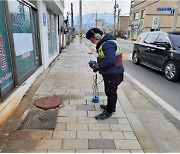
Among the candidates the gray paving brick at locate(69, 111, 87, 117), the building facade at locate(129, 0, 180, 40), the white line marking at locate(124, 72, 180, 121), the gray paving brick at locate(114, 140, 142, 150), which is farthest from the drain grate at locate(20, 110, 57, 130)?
the building facade at locate(129, 0, 180, 40)

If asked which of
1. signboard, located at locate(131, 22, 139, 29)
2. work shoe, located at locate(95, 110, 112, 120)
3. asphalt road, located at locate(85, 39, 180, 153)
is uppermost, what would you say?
signboard, located at locate(131, 22, 139, 29)

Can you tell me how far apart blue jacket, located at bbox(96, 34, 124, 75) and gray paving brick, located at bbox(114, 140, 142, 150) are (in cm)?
120

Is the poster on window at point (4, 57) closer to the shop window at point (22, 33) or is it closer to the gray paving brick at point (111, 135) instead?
the shop window at point (22, 33)

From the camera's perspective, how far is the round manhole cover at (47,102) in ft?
12.4

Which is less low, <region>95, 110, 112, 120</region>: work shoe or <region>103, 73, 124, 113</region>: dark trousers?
<region>103, 73, 124, 113</region>: dark trousers

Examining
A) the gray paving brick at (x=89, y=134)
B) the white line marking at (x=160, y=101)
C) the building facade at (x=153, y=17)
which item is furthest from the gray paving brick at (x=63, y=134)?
the building facade at (x=153, y=17)

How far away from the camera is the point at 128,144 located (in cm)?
267

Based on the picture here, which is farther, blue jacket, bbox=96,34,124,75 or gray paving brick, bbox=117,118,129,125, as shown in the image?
gray paving brick, bbox=117,118,129,125

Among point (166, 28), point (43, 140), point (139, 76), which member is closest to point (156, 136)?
point (43, 140)

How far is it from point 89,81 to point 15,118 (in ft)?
9.81

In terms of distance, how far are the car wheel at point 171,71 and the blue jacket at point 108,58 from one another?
372cm

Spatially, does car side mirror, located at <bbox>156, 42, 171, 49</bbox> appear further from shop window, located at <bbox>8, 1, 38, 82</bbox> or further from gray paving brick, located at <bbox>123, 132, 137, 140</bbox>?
shop window, located at <bbox>8, 1, 38, 82</bbox>

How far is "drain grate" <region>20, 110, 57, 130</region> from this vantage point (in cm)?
308

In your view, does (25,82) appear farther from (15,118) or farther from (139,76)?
(139,76)
